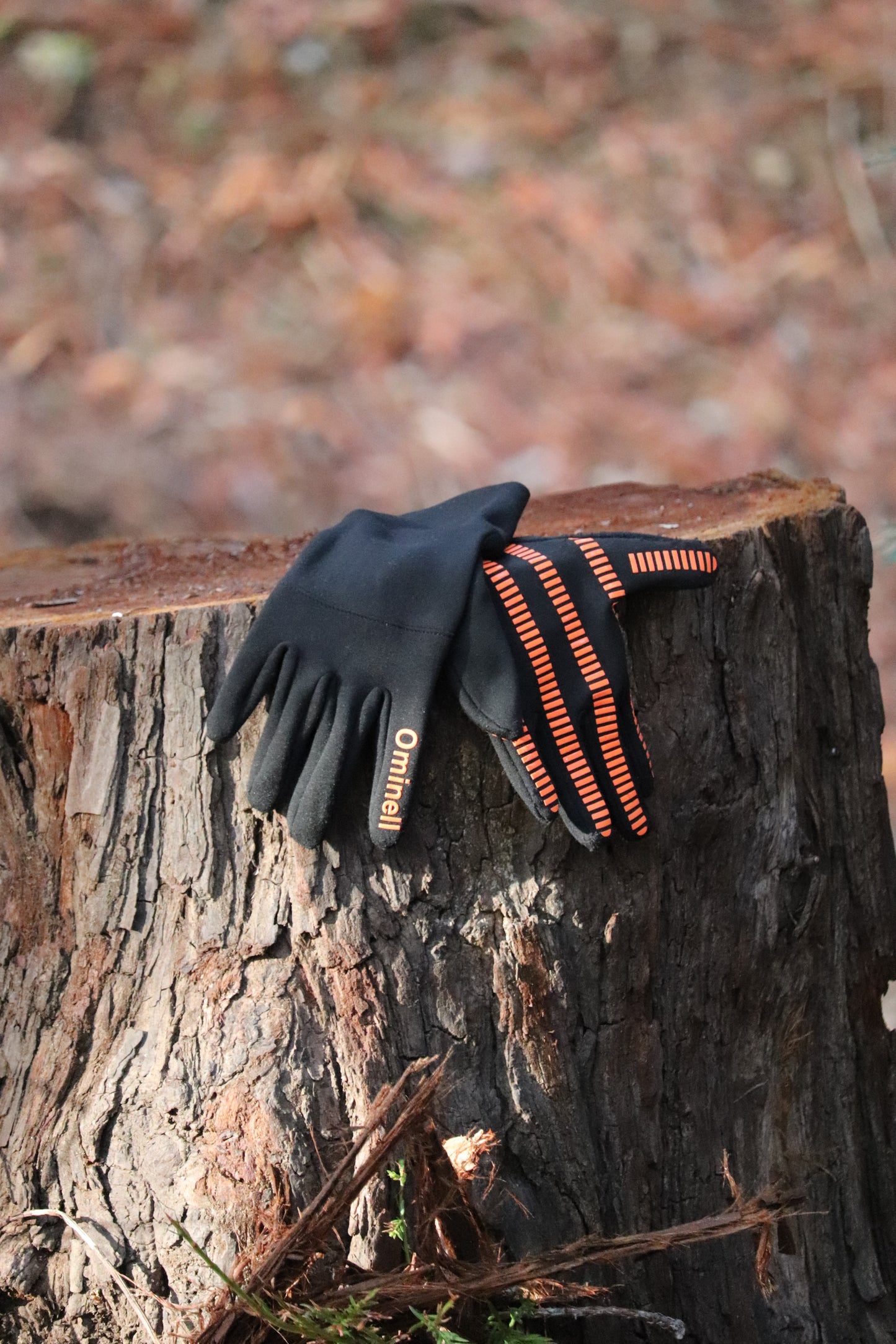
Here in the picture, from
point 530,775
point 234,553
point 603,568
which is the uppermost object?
point 234,553

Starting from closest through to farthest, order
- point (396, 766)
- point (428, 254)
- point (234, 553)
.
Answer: point (396, 766)
point (234, 553)
point (428, 254)

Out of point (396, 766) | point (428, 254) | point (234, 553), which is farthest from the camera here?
point (428, 254)

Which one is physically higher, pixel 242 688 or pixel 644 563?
pixel 644 563

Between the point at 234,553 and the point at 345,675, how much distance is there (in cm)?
64

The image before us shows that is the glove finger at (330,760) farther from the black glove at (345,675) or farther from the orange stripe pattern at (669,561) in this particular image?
the orange stripe pattern at (669,561)

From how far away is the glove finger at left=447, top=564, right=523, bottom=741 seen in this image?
4.61ft

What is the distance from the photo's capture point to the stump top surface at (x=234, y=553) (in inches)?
65.7

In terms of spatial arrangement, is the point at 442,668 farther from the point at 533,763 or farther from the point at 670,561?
the point at 670,561

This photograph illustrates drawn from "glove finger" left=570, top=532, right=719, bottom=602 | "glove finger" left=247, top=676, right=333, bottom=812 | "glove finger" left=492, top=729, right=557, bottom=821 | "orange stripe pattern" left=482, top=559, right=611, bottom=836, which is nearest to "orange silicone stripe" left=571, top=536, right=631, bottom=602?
"glove finger" left=570, top=532, right=719, bottom=602

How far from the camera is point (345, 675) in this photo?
144 centimetres

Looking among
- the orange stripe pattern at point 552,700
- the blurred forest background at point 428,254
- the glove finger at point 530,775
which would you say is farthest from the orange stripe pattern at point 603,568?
the blurred forest background at point 428,254

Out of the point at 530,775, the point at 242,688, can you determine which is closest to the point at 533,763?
the point at 530,775

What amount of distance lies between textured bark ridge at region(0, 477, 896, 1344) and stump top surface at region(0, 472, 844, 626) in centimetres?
2

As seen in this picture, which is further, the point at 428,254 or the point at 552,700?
the point at 428,254
